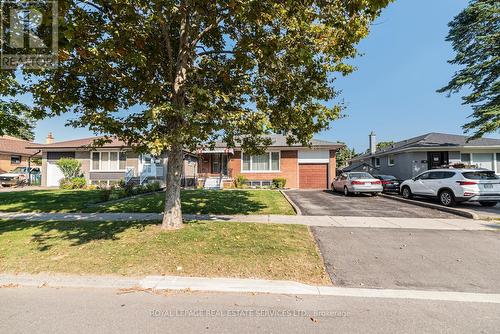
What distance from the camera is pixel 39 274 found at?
507 cm

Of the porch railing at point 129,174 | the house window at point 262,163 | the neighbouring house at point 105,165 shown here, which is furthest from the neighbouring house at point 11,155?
the house window at point 262,163

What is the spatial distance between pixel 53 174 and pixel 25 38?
77.1 ft

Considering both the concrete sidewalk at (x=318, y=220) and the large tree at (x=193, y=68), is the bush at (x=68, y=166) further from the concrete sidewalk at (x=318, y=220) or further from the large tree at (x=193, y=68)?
the large tree at (x=193, y=68)

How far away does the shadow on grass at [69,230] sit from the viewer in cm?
695

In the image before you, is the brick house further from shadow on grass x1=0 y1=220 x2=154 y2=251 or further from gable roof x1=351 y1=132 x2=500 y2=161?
shadow on grass x1=0 y1=220 x2=154 y2=251

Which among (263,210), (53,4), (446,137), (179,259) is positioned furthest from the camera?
(446,137)

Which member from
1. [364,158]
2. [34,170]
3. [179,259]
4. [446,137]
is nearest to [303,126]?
[179,259]

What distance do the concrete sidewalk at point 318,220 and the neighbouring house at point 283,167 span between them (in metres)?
13.8

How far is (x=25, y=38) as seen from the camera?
6.46 metres

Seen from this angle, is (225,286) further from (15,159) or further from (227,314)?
(15,159)

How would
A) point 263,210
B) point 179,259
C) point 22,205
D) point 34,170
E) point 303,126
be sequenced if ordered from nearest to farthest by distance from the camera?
point 179,259 < point 303,126 < point 263,210 < point 22,205 < point 34,170

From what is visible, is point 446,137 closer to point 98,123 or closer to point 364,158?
point 364,158

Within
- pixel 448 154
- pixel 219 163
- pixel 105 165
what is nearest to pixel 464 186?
pixel 448 154

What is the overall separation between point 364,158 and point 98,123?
32.5 m
